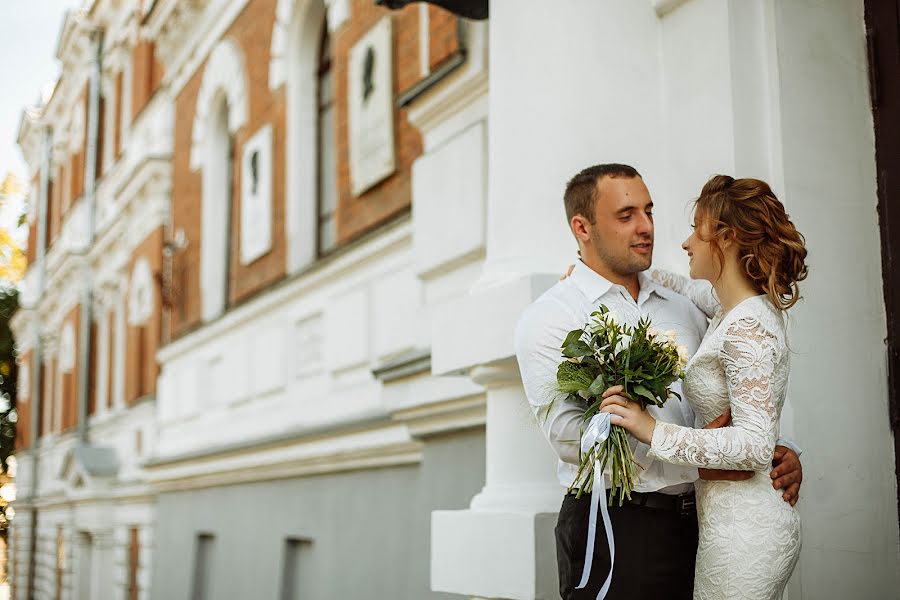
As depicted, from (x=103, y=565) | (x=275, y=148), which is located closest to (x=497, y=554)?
(x=275, y=148)

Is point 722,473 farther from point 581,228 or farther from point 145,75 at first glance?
point 145,75

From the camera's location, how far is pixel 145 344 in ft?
58.9

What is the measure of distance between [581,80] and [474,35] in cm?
189

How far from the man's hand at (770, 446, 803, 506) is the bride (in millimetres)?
29

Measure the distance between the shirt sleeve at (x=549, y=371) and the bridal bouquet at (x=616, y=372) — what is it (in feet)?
0.36

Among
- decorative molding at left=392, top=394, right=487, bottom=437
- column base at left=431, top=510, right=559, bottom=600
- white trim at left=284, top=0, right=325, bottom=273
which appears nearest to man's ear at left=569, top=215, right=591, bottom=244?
column base at left=431, top=510, right=559, bottom=600

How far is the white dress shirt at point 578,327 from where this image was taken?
380cm

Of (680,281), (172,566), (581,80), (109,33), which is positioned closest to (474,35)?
(581,80)

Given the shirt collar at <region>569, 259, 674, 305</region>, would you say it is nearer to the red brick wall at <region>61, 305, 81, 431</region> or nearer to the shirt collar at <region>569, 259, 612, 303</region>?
the shirt collar at <region>569, 259, 612, 303</region>

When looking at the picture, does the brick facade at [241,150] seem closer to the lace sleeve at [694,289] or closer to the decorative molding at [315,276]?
the decorative molding at [315,276]

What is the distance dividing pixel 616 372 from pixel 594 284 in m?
0.60

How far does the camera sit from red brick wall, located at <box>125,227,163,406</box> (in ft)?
54.9

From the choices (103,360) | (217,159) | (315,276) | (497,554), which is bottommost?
(497,554)

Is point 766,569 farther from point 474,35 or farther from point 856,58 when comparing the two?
point 474,35
